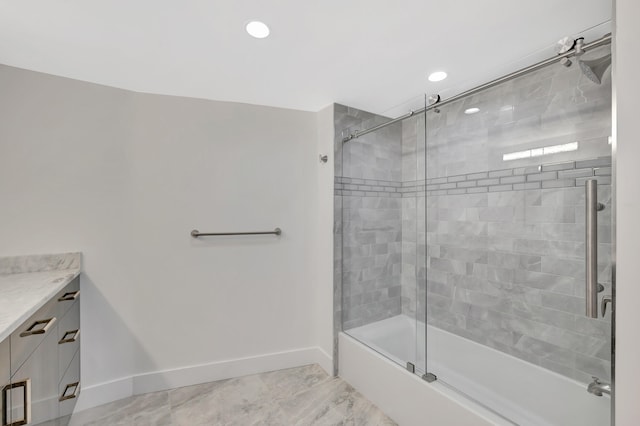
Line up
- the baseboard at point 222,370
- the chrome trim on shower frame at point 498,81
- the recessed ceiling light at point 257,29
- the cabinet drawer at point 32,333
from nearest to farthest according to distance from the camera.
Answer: the cabinet drawer at point 32,333 < the chrome trim on shower frame at point 498,81 < the recessed ceiling light at point 257,29 < the baseboard at point 222,370

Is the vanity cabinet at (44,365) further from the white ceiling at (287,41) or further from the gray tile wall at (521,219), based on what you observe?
the gray tile wall at (521,219)

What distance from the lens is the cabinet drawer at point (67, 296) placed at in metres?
1.46

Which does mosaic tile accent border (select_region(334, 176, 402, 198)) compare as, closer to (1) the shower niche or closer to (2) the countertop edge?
(1) the shower niche

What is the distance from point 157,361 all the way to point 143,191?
118cm

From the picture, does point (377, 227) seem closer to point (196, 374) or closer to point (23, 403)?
point (196, 374)

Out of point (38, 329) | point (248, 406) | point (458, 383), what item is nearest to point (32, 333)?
point (38, 329)

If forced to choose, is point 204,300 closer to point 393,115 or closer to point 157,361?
point 157,361

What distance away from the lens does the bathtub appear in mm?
1410

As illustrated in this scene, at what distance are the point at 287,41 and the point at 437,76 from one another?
98 centimetres

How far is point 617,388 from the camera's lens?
2.89ft

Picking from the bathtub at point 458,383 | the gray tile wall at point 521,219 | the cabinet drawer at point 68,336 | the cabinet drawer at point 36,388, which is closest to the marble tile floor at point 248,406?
the bathtub at point 458,383

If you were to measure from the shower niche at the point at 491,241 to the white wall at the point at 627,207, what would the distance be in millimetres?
197

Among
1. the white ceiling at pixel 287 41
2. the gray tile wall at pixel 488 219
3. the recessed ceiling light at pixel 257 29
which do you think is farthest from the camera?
the gray tile wall at pixel 488 219

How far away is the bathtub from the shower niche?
11 millimetres
